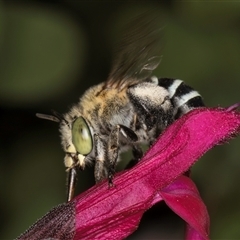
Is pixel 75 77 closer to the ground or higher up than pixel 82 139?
closer to the ground

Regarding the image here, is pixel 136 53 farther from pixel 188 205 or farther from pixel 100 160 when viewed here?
pixel 188 205

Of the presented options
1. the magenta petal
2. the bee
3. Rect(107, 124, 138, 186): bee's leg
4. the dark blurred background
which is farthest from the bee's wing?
the dark blurred background

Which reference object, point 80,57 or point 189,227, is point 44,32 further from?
point 189,227

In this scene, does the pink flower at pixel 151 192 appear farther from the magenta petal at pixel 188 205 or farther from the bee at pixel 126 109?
the bee at pixel 126 109

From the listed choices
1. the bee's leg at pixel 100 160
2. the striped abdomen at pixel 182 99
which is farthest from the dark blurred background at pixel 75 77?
the bee's leg at pixel 100 160

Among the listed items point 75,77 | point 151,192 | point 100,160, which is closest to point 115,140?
point 100,160

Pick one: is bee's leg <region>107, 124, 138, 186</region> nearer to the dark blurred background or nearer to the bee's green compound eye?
the bee's green compound eye

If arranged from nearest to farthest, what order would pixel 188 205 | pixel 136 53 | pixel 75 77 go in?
pixel 188 205 < pixel 136 53 < pixel 75 77
